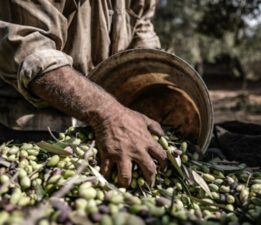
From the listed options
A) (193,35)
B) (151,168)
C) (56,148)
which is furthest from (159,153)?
(193,35)

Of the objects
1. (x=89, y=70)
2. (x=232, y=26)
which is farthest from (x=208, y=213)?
(x=232, y=26)

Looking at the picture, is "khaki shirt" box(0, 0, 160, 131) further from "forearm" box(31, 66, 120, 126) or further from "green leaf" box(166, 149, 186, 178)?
"green leaf" box(166, 149, 186, 178)

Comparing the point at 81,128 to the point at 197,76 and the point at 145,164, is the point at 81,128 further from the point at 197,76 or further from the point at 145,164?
the point at 197,76

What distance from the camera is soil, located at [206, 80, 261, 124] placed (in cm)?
1054

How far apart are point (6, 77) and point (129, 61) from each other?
25.5 inches

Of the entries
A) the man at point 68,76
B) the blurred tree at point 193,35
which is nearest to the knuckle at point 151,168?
the man at point 68,76

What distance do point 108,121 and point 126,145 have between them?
6.1 inches

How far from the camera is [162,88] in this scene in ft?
10.5

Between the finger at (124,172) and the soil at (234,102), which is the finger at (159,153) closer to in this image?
the finger at (124,172)

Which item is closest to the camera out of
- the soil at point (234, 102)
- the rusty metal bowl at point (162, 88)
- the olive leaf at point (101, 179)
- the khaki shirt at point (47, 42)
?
the olive leaf at point (101, 179)

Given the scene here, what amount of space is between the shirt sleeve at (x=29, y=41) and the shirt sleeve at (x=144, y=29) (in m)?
0.90

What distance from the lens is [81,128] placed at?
2670 mm

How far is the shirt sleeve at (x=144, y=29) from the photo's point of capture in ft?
11.9

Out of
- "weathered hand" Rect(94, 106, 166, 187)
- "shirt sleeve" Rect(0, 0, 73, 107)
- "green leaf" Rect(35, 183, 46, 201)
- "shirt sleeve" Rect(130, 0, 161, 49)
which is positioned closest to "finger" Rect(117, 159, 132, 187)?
"weathered hand" Rect(94, 106, 166, 187)
